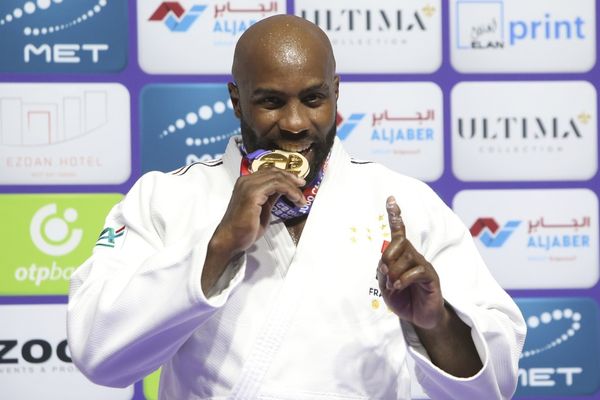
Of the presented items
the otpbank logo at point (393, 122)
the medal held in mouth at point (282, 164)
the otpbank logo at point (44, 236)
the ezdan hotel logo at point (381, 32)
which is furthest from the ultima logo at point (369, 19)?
the medal held in mouth at point (282, 164)

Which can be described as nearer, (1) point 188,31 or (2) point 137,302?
(2) point 137,302

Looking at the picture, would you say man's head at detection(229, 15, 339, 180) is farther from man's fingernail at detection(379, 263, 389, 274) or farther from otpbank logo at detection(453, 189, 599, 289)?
otpbank logo at detection(453, 189, 599, 289)

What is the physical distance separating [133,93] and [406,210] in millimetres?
896

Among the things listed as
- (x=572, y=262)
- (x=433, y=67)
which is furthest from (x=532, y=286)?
(x=433, y=67)

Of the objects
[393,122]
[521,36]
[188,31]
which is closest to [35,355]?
[188,31]

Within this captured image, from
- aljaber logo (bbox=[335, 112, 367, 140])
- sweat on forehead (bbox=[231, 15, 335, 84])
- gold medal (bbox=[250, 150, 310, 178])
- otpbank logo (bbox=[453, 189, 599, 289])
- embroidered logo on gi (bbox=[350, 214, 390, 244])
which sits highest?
sweat on forehead (bbox=[231, 15, 335, 84])

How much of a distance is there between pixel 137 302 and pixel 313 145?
0.32 meters

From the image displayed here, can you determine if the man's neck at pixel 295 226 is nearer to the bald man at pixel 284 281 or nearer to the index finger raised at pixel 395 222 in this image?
the bald man at pixel 284 281

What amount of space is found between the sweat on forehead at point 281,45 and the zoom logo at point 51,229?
855 mm

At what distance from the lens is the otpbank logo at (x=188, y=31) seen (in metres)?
2.09

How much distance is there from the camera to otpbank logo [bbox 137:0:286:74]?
209 cm

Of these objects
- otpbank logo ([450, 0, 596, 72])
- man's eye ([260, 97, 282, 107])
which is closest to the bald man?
man's eye ([260, 97, 282, 107])

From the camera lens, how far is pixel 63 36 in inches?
81.4

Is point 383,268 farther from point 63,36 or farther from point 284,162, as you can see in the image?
point 63,36
